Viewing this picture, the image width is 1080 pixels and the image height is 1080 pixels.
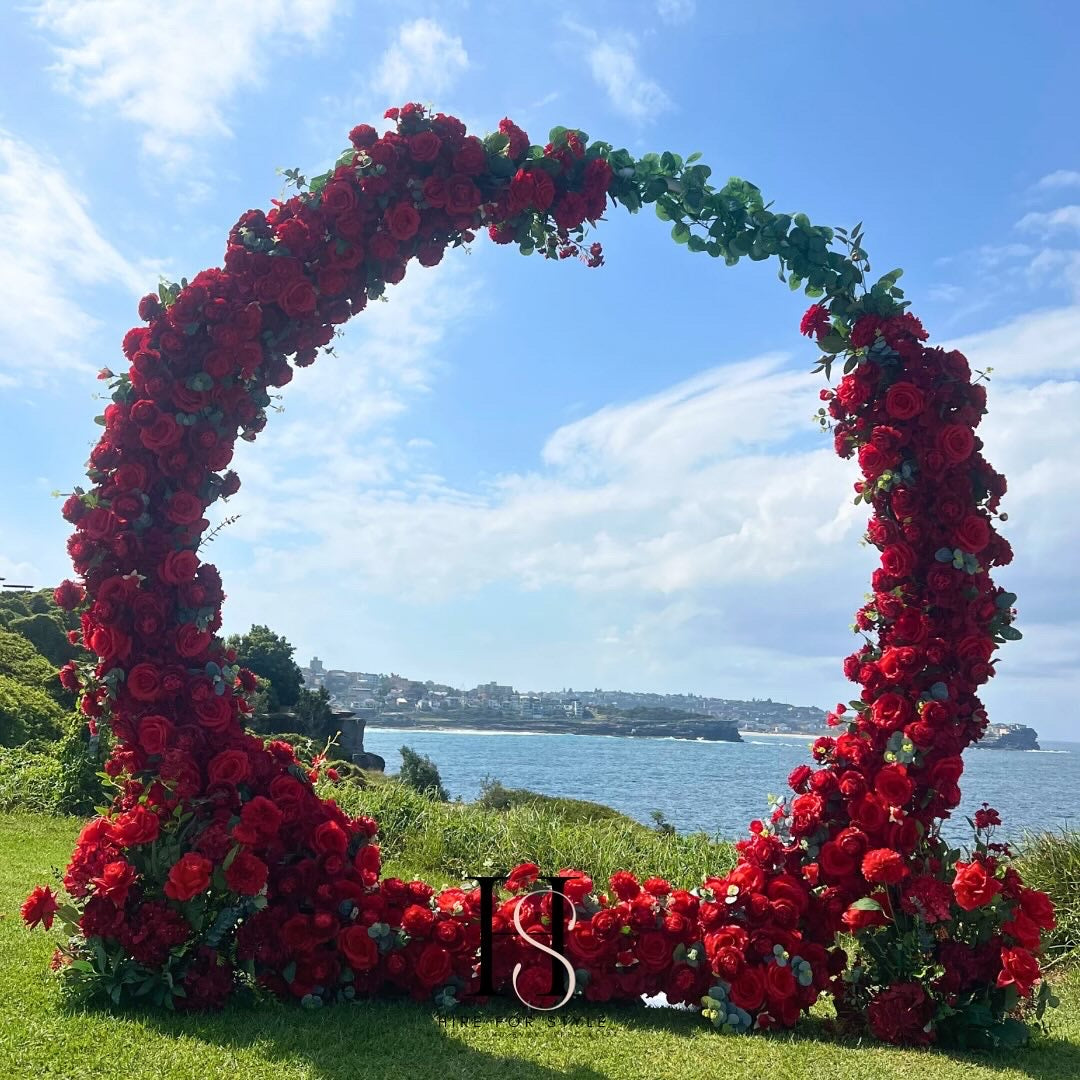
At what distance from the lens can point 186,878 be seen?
399 cm

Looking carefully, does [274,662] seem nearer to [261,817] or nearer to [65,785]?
[65,785]

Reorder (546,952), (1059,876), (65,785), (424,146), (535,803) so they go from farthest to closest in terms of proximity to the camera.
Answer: (535,803), (65,785), (1059,876), (424,146), (546,952)

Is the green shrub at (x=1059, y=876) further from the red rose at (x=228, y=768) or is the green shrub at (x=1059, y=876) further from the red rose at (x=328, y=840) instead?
the red rose at (x=228, y=768)

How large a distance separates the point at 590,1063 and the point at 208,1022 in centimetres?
156

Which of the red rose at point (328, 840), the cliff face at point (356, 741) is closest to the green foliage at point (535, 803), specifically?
the red rose at point (328, 840)

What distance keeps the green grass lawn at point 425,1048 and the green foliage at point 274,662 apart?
772 inches

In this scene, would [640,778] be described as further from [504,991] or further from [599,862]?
[504,991]

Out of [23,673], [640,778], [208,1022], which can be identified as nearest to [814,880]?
[208,1022]

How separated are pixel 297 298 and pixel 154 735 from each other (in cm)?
218

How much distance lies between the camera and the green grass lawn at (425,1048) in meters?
3.46

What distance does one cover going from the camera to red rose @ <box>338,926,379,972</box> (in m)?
4.21

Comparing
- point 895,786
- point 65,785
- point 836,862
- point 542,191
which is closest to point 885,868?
point 836,862

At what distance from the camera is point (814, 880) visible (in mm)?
4430

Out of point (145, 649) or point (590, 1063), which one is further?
point (145, 649)
